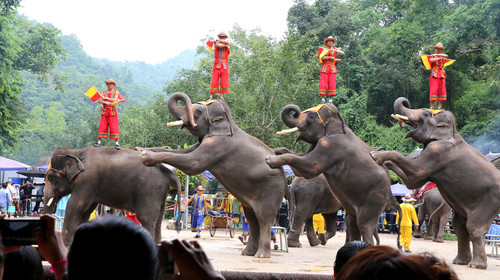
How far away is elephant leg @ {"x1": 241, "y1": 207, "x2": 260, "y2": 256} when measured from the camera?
35.0ft

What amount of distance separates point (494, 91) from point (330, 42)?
792 inches

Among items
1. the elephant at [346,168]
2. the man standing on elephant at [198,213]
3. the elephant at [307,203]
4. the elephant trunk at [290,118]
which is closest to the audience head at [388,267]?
the elephant at [346,168]

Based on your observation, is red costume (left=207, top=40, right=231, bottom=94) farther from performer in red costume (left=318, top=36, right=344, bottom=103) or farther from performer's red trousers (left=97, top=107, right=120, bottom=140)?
performer's red trousers (left=97, top=107, right=120, bottom=140)

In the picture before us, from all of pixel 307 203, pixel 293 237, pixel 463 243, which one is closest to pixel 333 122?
pixel 463 243

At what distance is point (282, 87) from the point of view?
26625 mm

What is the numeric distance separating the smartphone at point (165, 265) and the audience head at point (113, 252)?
0.37 feet

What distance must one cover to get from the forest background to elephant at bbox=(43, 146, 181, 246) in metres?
12.7

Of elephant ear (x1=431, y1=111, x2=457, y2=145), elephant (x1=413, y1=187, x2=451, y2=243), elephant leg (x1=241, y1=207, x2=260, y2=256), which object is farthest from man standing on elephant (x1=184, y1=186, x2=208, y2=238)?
elephant ear (x1=431, y1=111, x2=457, y2=145)

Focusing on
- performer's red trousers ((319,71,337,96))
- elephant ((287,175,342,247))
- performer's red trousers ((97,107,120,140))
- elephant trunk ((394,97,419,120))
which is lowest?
elephant ((287,175,342,247))

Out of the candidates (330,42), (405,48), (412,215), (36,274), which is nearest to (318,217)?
(412,215)

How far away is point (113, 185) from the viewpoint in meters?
10.1

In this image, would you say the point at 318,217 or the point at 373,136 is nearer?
the point at 318,217

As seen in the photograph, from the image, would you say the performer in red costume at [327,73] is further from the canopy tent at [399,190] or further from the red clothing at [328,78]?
the canopy tent at [399,190]

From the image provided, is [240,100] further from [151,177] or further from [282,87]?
[151,177]
